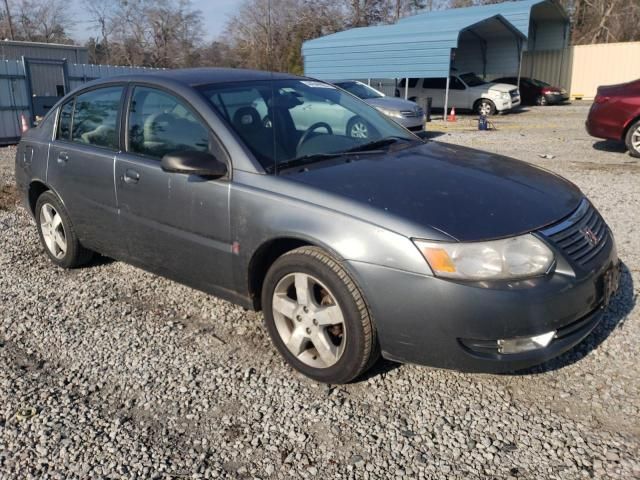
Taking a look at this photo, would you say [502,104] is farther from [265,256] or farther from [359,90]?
[265,256]

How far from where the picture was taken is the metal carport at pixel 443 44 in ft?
68.3

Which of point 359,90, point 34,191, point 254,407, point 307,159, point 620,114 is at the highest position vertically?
point 359,90

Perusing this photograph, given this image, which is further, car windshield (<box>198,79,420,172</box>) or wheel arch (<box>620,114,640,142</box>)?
wheel arch (<box>620,114,640,142</box>)

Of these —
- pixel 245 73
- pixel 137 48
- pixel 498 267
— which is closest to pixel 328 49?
pixel 245 73

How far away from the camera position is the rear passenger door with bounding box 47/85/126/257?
13.3 feet

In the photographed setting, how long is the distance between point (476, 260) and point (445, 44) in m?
19.3

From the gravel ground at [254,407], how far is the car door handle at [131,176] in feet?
3.14

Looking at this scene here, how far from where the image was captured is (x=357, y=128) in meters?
3.94

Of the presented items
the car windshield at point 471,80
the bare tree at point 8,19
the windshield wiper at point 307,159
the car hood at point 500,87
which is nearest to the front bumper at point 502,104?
the car hood at point 500,87

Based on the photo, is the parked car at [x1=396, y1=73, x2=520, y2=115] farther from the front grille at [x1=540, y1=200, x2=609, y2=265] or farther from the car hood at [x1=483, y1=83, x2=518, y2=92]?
the front grille at [x1=540, y1=200, x2=609, y2=265]

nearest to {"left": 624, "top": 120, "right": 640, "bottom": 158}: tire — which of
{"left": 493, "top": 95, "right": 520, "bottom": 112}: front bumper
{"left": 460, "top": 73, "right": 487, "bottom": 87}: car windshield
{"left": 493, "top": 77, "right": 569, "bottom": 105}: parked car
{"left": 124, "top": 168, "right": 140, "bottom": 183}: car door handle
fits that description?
{"left": 124, "top": 168, "right": 140, "bottom": 183}: car door handle

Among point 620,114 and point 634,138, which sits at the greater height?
point 620,114

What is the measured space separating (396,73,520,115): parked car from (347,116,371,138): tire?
694 inches

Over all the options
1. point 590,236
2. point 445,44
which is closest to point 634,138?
point 590,236
